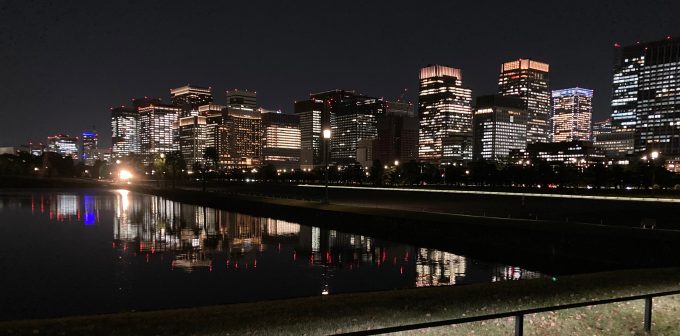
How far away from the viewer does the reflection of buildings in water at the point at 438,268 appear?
19.1 metres

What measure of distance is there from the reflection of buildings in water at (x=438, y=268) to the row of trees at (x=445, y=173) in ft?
188

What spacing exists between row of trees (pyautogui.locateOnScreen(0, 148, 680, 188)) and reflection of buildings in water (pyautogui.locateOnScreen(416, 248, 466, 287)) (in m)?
57.3

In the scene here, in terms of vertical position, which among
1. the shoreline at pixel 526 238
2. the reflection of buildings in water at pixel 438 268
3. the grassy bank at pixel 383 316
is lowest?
the reflection of buildings in water at pixel 438 268

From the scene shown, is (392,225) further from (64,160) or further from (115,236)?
(64,160)

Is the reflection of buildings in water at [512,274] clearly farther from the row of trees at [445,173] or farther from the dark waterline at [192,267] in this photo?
the row of trees at [445,173]

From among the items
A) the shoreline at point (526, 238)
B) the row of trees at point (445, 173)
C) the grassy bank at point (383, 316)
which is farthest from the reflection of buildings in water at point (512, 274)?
the row of trees at point (445, 173)

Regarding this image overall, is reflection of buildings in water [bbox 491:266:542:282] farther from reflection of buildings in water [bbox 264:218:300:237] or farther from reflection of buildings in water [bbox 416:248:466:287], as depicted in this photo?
reflection of buildings in water [bbox 264:218:300:237]

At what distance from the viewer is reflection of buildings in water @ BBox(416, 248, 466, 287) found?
19.1m

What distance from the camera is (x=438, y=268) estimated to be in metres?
21.6

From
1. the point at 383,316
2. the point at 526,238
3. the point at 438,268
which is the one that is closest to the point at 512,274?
the point at 438,268

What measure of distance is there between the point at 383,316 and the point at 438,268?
13236mm

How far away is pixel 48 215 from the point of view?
44.7 m

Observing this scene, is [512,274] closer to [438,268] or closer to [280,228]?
[438,268]

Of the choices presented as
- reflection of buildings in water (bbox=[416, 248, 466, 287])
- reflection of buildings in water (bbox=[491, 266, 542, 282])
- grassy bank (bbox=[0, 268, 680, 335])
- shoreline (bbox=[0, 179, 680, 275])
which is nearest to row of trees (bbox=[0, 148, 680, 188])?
shoreline (bbox=[0, 179, 680, 275])
